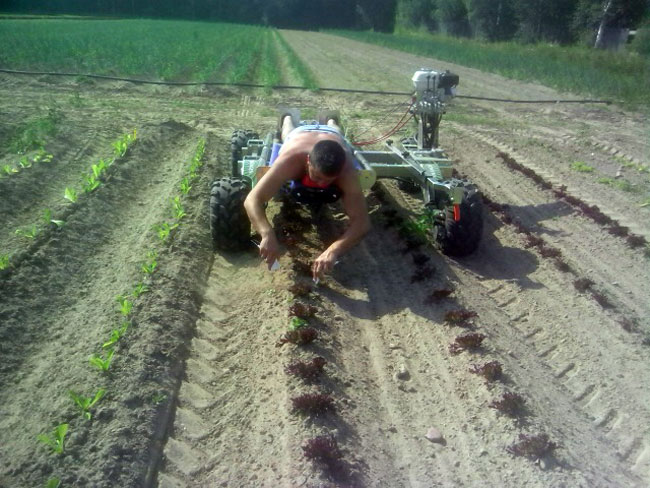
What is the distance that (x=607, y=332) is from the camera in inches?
216

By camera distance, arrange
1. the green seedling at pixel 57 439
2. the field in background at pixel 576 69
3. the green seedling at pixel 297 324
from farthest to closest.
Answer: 1. the field in background at pixel 576 69
2. the green seedling at pixel 297 324
3. the green seedling at pixel 57 439

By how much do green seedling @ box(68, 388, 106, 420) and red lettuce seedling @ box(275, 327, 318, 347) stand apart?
54.4 inches

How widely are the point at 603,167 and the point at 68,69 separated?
16.0 m

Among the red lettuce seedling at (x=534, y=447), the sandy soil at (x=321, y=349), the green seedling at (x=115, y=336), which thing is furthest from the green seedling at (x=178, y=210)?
the red lettuce seedling at (x=534, y=447)

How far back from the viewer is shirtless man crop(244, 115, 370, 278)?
5254 millimetres

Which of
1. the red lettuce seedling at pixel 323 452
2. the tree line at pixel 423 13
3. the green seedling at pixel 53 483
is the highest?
the green seedling at pixel 53 483

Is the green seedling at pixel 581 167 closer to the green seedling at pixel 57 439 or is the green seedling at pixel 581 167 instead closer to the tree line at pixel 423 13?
the green seedling at pixel 57 439

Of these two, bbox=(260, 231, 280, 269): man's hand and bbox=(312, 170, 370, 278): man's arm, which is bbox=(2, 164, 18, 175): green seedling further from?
bbox=(312, 170, 370, 278): man's arm

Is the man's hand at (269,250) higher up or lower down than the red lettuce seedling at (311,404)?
higher up

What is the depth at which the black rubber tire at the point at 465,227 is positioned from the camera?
6.57 metres

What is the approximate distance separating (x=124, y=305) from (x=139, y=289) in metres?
0.38

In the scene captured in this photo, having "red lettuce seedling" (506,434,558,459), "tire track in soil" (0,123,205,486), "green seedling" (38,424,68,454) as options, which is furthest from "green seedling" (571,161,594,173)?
"green seedling" (38,424,68,454)

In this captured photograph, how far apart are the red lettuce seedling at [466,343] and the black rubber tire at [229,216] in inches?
99.4

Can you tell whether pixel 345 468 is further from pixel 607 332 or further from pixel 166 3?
pixel 166 3
